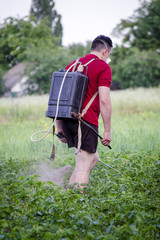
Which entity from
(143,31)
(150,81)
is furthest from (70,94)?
(143,31)

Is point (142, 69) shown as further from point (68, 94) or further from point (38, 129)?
point (68, 94)

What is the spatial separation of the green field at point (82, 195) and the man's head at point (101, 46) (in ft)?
5.51

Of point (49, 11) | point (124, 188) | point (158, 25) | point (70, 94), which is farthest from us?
point (49, 11)

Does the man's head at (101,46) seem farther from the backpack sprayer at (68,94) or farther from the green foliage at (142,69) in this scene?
the green foliage at (142,69)

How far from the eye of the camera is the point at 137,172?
569cm

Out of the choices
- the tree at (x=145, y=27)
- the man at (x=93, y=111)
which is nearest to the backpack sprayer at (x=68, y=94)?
the man at (x=93, y=111)

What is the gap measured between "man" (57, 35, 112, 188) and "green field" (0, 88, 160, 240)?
38 centimetres

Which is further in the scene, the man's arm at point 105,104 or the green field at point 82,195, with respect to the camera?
the man's arm at point 105,104

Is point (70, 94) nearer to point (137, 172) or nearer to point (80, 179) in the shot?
point (80, 179)

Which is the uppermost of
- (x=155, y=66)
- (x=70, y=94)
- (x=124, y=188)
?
Answer: (x=155, y=66)

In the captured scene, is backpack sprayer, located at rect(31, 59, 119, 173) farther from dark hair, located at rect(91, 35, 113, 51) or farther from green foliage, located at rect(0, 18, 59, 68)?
green foliage, located at rect(0, 18, 59, 68)

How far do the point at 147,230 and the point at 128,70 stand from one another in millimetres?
34416

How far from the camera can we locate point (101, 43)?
179 inches

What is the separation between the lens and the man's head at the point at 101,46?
4.52 meters
